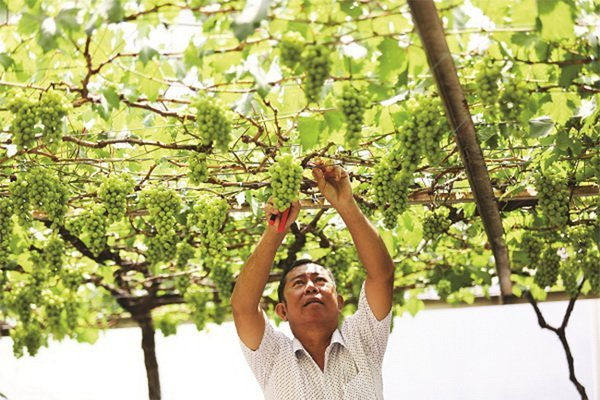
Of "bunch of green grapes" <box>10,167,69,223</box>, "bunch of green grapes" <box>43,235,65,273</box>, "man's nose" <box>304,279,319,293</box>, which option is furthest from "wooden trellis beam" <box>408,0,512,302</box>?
"bunch of green grapes" <box>43,235,65,273</box>

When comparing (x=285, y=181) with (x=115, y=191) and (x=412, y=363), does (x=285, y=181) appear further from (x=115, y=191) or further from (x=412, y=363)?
(x=412, y=363)

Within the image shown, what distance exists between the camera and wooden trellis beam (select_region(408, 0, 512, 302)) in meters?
2.69

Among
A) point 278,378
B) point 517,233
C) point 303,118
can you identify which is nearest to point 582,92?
point 303,118

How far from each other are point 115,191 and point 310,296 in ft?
3.62

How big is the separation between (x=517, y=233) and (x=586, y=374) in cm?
205

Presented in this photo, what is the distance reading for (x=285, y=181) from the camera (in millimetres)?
3590

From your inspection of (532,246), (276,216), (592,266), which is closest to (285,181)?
(276,216)

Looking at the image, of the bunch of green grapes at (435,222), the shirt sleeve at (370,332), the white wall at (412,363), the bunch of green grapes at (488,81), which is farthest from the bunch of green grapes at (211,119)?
the white wall at (412,363)

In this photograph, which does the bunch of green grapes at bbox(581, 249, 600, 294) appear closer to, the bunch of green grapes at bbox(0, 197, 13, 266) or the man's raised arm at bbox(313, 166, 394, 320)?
the man's raised arm at bbox(313, 166, 394, 320)

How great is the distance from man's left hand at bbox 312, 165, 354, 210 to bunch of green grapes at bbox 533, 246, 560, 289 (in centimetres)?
245

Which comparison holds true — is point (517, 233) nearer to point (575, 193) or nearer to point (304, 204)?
point (575, 193)

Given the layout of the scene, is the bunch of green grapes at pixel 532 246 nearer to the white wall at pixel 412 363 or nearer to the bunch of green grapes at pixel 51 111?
the white wall at pixel 412 363

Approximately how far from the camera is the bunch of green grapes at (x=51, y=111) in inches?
127

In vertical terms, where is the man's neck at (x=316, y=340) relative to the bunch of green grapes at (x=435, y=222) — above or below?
below
